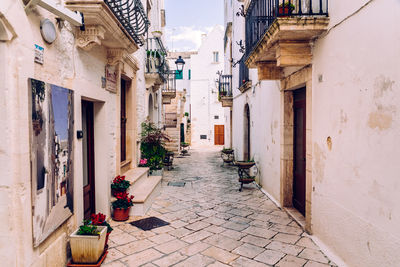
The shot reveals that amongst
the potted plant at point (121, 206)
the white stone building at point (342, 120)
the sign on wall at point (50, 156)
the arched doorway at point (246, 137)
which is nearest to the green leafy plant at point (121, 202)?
the potted plant at point (121, 206)

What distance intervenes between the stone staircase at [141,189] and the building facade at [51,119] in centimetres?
60

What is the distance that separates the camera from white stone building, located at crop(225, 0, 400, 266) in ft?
8.54

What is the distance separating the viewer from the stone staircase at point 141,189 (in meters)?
5.30

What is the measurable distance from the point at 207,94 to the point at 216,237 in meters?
22.7

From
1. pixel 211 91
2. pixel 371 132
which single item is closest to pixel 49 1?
pixel 371 132

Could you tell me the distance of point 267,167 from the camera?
7.04m

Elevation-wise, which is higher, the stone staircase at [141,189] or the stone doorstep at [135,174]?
the stone doorstep at [135,174]

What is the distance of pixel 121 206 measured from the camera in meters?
5.00

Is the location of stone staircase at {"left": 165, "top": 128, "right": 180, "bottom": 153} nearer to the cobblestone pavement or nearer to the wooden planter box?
the cobblestone pavement

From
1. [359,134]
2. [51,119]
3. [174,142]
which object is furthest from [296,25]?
[174,142]

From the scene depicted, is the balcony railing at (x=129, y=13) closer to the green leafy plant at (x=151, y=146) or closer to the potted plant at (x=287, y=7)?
the potted plant at (x=287, y=7)

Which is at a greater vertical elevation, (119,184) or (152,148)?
(152,148)

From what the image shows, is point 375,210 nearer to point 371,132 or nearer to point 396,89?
point 371,132

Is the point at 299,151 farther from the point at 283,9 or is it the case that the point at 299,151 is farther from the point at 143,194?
the point at 143,194
